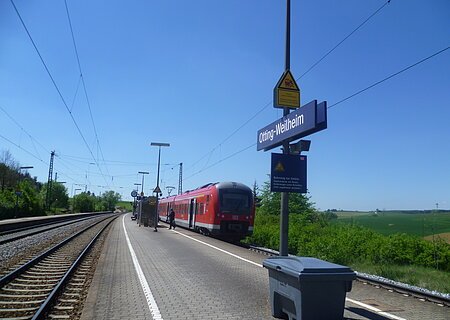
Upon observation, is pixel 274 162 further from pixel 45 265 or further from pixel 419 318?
pixel 45 265

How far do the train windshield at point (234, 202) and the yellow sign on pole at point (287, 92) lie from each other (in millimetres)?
11733

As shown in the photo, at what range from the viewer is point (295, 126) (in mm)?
11734

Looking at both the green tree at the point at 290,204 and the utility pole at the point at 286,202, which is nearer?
the utility pole at the point at 286,202

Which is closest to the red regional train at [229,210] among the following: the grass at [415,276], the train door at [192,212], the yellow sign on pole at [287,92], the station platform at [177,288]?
the train door at [192,212]

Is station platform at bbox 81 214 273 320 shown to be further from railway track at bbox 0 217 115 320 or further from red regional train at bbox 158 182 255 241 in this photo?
red regional train at bbox 158 182 255 241

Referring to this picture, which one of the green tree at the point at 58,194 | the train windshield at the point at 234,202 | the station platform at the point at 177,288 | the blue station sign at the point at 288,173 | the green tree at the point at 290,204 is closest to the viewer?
the station platform at the point at 177,288

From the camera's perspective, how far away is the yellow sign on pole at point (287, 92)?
1238 cm

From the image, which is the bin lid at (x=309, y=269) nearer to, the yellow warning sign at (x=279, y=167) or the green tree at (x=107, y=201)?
the yellow warning sign at (x=279, y=167)

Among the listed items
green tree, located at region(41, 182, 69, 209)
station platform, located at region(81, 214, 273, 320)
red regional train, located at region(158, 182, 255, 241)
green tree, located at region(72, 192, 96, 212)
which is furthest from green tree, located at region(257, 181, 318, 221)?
green tree, located at region(72, 192, 96, 212)

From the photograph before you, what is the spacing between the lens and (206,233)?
27.3 meters

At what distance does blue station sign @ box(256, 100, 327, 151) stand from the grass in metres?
4.81

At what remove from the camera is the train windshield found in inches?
920

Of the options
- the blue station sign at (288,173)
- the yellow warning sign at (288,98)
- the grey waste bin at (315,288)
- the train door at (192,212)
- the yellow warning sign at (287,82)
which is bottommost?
the grey waste bin at (315,288)

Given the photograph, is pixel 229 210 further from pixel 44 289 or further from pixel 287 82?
pixel 44 289
